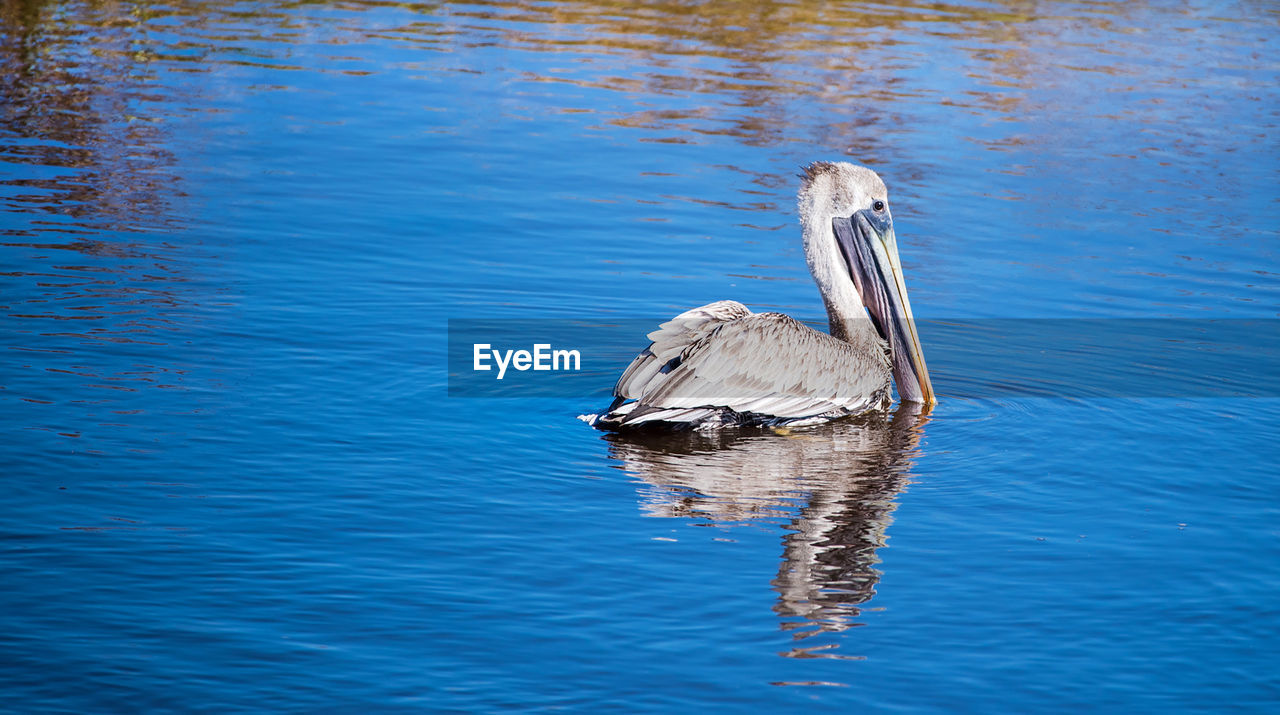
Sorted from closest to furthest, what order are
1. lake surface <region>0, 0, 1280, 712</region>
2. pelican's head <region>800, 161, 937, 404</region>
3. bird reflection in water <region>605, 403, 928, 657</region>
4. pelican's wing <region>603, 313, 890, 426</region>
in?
1. lake surface <region>0, 0, 1280, 712</region>
2. bird reflection in water <region>605, 403, 928, 657</region>
3. pelican's wing <region>603, 313, 890, 426</region>
4. pelican's head <region>800, 161, 937, 404</region>

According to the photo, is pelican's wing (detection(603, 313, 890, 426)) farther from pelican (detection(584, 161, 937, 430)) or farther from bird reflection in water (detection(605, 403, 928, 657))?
bird reflection in water (detection(605, 403, 928, 657))

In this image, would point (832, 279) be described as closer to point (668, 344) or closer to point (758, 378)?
point (758, 378)

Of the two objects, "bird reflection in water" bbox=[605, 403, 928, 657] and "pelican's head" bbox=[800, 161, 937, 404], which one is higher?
"pelican's head" bbox=[800, 161, 937, 404]

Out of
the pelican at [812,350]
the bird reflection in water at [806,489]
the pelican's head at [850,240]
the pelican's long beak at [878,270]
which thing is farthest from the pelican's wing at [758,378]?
the pelican's head at [850,240]

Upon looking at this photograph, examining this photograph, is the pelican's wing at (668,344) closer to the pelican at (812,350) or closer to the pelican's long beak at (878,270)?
the pelican at (812,350)

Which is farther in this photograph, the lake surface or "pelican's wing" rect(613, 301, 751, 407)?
"pelican's wing" rect(613, 301, 751, 407)

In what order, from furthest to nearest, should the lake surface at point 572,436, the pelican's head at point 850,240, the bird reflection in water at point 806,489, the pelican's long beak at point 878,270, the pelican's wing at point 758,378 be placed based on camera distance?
1. the pelican's head at point 850,240
2. the pelican's long beak at point 878,270
3. the pelican's wing at point 758,378
4. the bird reflection in water at point 806,489
5. the lake surface at point 572,436

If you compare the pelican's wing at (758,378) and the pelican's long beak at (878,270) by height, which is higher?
the pelican's long beak at (878,270)

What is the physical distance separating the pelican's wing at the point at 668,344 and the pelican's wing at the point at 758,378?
A: 14mm

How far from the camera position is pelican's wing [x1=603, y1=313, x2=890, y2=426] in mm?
5777

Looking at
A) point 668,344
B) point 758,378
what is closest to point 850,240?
point 758,378

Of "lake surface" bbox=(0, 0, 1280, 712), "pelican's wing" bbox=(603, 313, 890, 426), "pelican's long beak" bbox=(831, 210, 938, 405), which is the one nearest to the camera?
"lake surface" bbox=(0, 0, 1280, 712)

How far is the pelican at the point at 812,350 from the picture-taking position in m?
5.84

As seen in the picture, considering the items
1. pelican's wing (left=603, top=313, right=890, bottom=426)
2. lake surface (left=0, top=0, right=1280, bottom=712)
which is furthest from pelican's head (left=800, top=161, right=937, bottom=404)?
pelican's wing (left=603, top=313, right=890, bottom=426)
